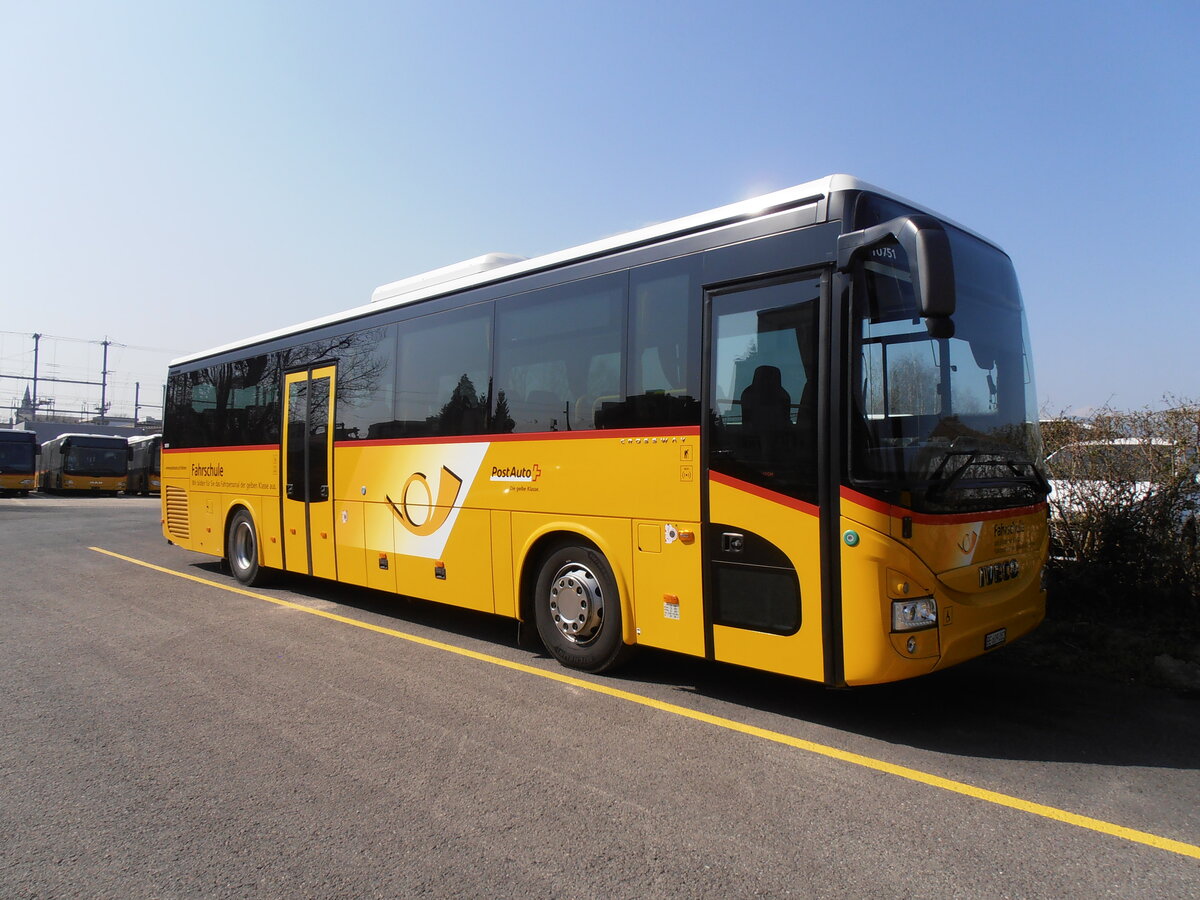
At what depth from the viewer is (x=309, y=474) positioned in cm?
934

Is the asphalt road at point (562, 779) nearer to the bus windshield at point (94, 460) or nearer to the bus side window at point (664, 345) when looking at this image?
the bus side window at point (664, 345)

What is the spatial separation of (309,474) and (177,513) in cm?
453

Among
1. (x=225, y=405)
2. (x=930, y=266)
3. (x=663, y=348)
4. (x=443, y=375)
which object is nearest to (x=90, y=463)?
(x=225, y=405)

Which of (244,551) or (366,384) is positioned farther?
(244,551)

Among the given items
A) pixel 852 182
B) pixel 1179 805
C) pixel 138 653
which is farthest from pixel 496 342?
pixel 1179 805

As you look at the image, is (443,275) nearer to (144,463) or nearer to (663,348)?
(663,348)

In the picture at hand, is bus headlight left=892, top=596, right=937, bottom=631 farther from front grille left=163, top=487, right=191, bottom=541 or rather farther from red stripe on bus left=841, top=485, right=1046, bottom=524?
front grille left=163, top=487, right=191, bottom=541

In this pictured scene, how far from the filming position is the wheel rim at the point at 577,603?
6.11 meters

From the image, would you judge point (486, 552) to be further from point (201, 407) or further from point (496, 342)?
point (201, 407)

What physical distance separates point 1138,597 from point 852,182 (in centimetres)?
Result: 518

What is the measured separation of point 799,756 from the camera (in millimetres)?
4488

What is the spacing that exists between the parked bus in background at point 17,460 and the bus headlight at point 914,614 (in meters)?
40.8

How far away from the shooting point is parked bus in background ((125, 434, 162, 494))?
3884cm

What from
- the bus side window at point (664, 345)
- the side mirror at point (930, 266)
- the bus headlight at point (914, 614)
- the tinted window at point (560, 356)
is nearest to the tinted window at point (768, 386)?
the bus side window at point (664, 345)
